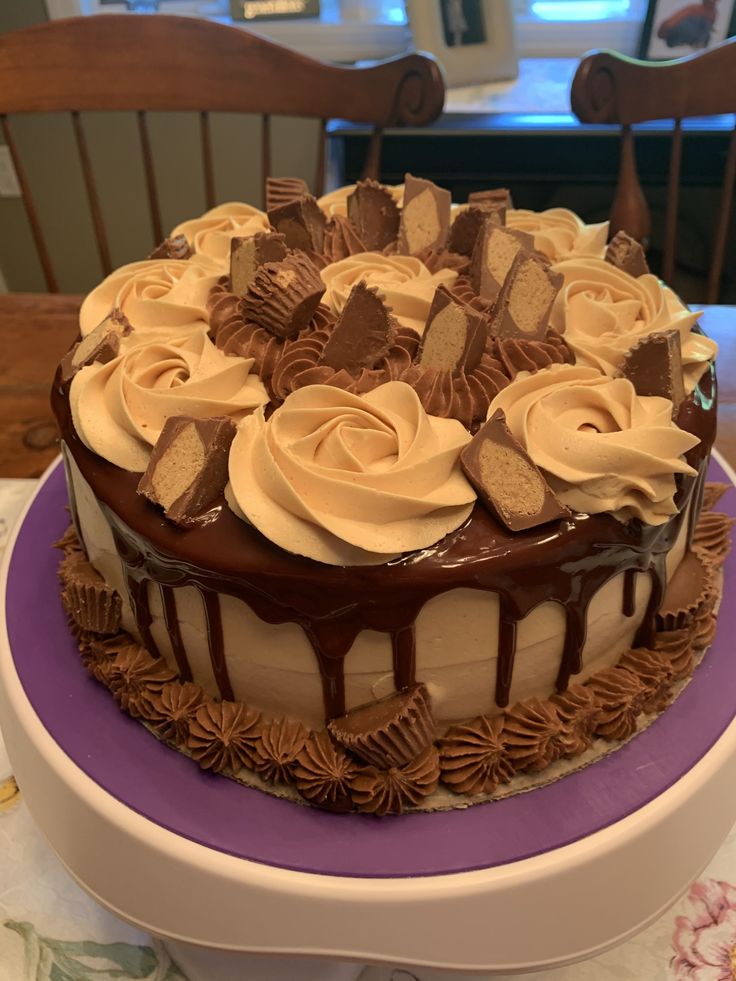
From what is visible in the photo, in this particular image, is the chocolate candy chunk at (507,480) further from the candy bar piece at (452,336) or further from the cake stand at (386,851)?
the cake stand at (386,851)

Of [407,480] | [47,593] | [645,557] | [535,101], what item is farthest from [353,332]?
[535,101]

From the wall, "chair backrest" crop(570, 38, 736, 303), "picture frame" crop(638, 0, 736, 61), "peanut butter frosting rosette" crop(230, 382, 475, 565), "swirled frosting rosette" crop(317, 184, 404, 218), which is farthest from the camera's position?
the wall

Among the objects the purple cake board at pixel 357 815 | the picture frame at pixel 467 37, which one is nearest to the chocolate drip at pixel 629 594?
the purple cake board at pixel 357 815

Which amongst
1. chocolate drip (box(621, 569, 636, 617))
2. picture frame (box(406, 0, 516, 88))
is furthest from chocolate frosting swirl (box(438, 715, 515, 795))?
picture frame (box(406, 0, 516, 88))

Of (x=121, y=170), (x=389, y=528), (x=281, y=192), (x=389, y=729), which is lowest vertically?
(x=121, y=170)

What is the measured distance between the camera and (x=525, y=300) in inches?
50.3

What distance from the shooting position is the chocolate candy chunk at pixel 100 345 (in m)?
1.27

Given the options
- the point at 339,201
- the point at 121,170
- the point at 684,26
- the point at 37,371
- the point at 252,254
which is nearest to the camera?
the point at 252,254

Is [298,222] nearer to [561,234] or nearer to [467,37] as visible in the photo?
[561,234]

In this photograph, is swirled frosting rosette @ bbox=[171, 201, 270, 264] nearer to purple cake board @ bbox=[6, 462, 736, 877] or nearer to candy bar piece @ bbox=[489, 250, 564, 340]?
candy bar piece @ bbox=[489, 250, 564, 340]

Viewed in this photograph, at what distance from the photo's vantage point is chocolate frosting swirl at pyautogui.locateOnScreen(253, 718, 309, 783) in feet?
3.59

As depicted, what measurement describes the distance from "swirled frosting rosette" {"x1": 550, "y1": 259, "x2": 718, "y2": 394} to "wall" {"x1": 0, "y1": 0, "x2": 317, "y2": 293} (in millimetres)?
2156

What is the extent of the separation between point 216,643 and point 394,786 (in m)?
0.28

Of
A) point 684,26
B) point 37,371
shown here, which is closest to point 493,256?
point 37,371
